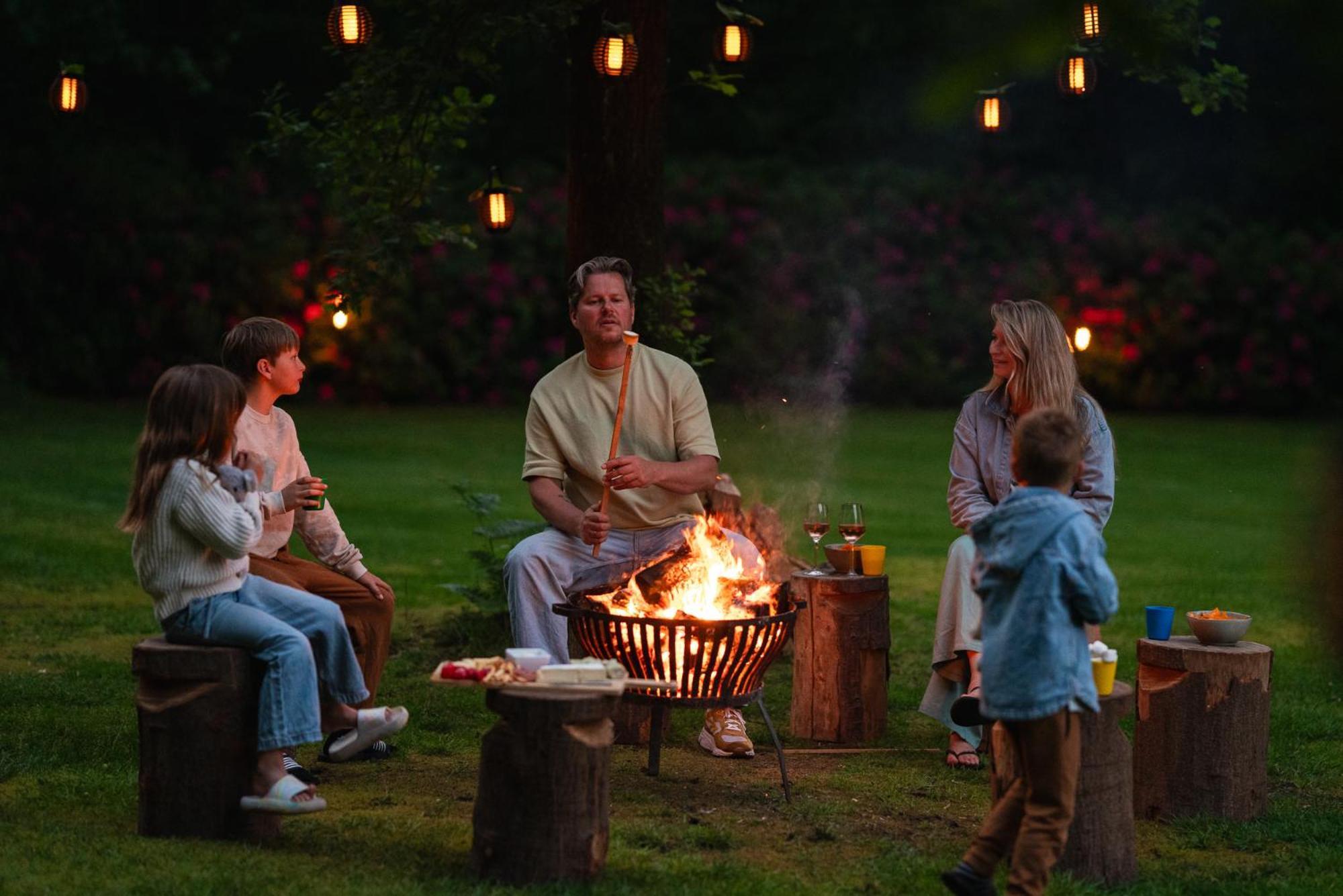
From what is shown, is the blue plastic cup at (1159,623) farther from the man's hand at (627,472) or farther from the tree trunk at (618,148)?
the tree trunk at (618,148)

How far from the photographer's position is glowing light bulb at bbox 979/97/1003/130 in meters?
6.95

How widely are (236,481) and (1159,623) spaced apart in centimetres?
252

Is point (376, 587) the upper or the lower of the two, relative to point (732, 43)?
lower

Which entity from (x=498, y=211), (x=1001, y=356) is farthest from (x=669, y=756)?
(x=498, y=211)

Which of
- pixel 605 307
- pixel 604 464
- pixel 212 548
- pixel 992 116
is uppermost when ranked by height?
pixel 992 116

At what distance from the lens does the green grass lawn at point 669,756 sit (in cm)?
372

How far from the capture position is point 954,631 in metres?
5.09

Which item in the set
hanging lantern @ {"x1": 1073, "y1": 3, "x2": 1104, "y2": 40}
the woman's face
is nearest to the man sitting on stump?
the woman's face

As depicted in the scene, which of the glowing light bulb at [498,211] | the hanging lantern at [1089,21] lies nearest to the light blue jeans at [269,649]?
the hanging lantern at [1089,21]

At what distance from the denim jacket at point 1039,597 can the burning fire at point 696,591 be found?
1.20m

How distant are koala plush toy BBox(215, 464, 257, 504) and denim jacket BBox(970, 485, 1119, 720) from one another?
1.77 m

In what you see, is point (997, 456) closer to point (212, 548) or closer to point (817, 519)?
point (817, 519)

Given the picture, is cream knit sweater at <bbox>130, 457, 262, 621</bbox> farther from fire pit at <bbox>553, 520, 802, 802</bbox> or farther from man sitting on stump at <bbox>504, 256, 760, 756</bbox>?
man sitting on stump at <bbox>504, 256, 760, 756</bbox>

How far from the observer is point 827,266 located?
Result: 18.6 meters
